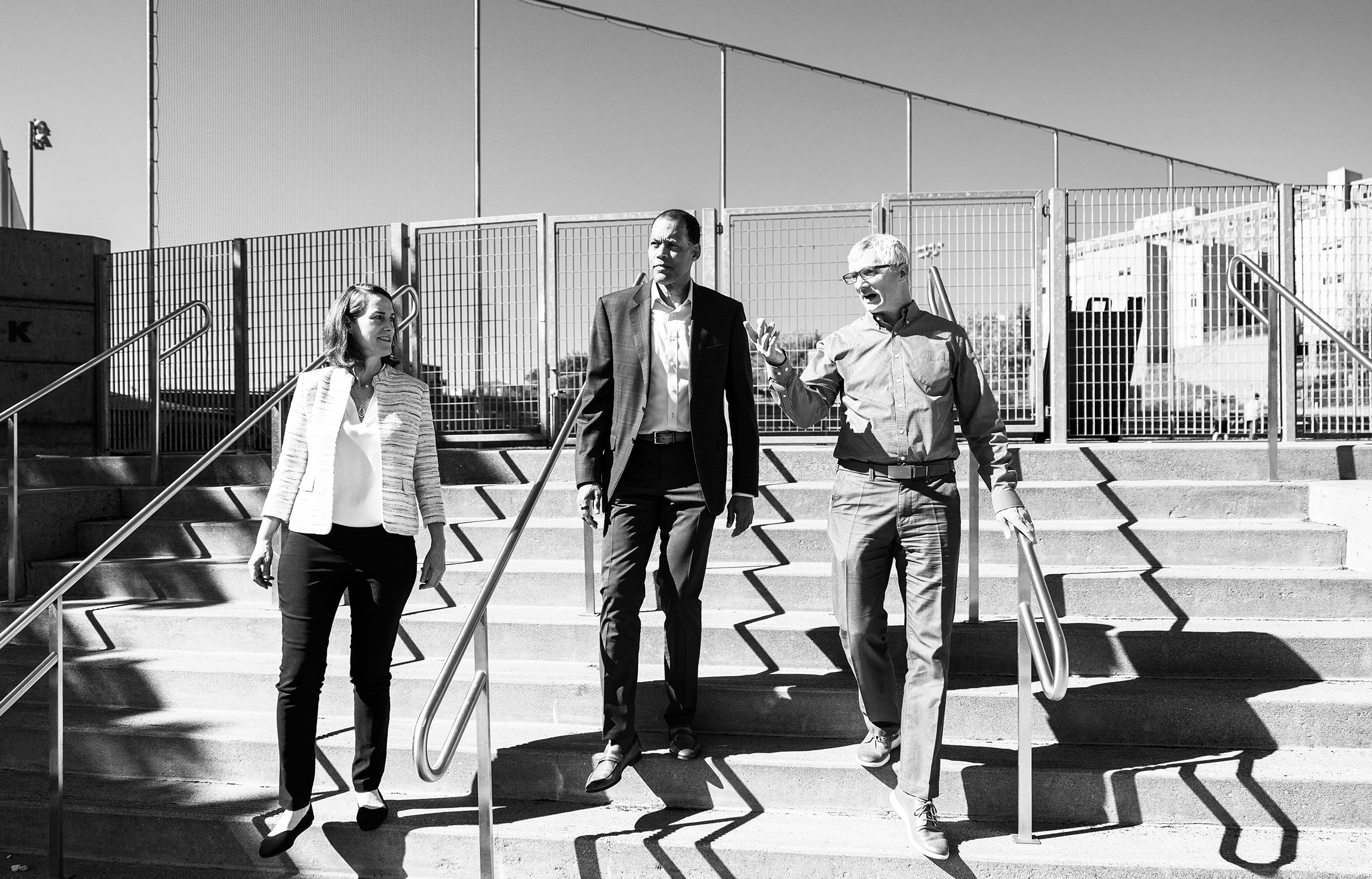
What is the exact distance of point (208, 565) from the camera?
17.0 ft

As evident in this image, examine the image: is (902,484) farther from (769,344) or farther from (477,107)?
(477,107)

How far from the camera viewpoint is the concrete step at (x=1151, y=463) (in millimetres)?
5309

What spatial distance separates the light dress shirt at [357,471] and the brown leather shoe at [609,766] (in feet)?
3.40

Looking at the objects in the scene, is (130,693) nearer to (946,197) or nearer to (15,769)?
(15,769)

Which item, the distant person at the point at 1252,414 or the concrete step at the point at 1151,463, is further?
the distant person at the point at 1252,414

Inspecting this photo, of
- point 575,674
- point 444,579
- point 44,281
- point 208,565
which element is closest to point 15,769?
point 208,565

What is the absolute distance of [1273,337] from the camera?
5395 millimetres

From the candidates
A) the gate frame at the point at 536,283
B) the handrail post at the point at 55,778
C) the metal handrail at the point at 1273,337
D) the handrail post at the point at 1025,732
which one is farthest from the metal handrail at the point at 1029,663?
the gate frame at the point at 536,283

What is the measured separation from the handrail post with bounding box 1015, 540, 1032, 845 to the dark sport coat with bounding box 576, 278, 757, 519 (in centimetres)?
96

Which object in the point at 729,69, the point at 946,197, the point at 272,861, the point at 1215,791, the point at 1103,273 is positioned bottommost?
the point at 272,861

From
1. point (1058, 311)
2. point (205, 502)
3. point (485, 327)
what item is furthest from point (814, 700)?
point (485, 327)

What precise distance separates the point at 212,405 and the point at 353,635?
496 centimetres

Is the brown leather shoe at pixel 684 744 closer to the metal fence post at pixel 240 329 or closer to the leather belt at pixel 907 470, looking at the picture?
the leather belt at pixel 907 470

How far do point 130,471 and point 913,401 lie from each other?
5.39 meters
